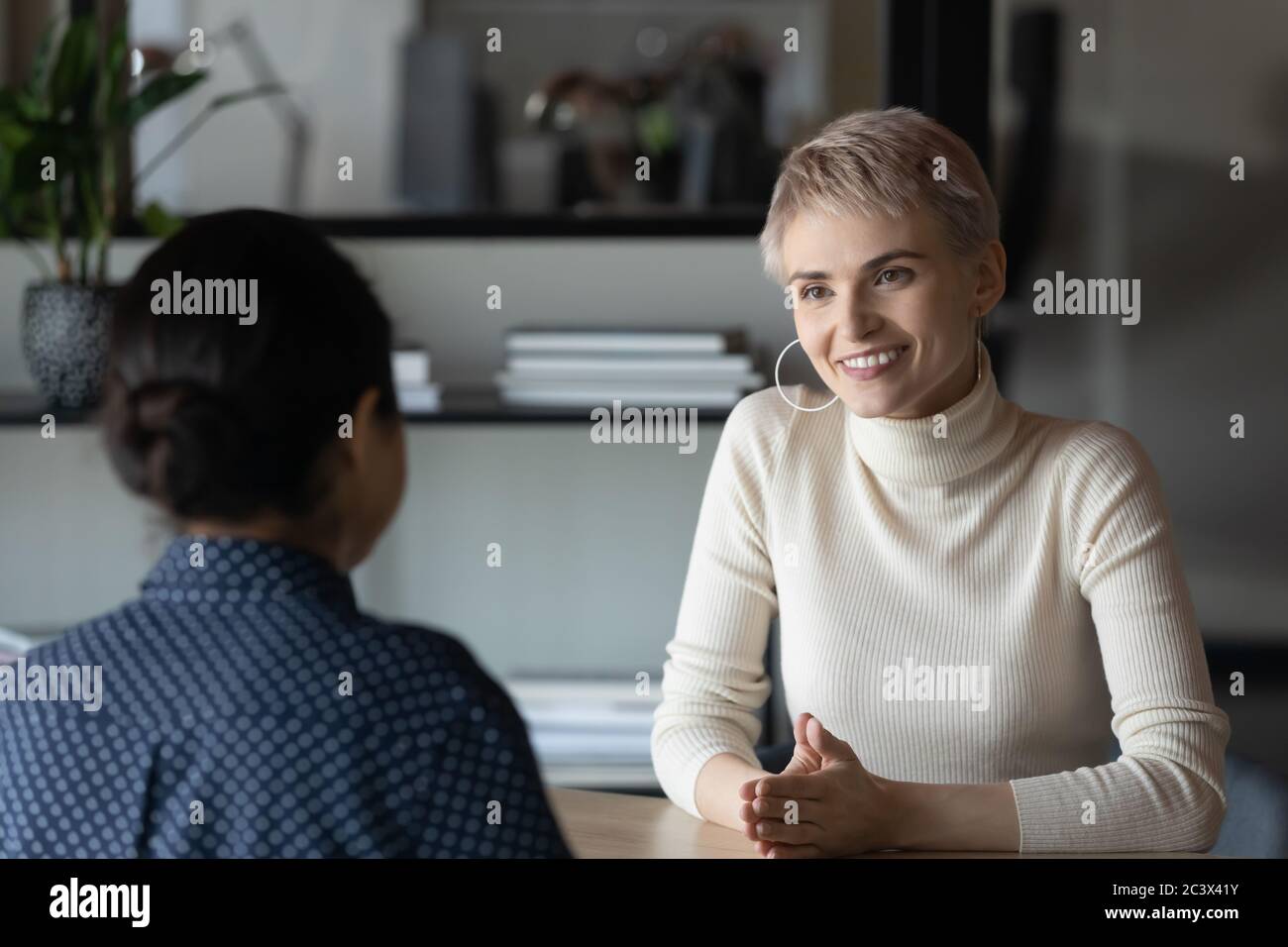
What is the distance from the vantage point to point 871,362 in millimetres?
1411

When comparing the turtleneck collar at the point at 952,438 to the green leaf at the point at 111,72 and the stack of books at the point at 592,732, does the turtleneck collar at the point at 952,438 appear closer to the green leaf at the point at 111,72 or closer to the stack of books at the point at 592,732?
the stack of books at the point at 592,732

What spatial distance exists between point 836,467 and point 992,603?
0.23 metres

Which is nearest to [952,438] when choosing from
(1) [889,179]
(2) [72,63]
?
(1) [889,179]

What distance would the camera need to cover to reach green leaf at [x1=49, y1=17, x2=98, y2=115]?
2238 mm

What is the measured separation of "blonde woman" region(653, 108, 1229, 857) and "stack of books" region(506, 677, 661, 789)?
0.88 metres

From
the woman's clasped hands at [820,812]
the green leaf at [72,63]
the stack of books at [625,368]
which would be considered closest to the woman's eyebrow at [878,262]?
the woman's clasped hands at [820,812]

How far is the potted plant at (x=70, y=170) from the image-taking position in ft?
7.29

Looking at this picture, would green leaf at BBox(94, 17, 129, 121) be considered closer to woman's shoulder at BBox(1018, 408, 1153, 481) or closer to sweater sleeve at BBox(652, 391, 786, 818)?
sweater sleeve at BBox(652, 391, 786, 818)

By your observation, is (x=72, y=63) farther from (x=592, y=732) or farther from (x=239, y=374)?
(x=239, y=374)

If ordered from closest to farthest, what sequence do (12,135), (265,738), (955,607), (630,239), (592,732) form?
(265,738)
(955,607)
(12,135)
(592,732)
(630,239)

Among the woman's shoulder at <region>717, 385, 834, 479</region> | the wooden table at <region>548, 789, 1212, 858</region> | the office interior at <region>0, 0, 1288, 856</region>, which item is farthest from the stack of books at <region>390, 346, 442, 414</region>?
the wooden table at <region>548, 789, 1212, 858</region>

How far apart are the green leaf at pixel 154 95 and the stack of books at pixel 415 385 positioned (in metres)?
0.54

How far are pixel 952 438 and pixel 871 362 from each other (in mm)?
123
